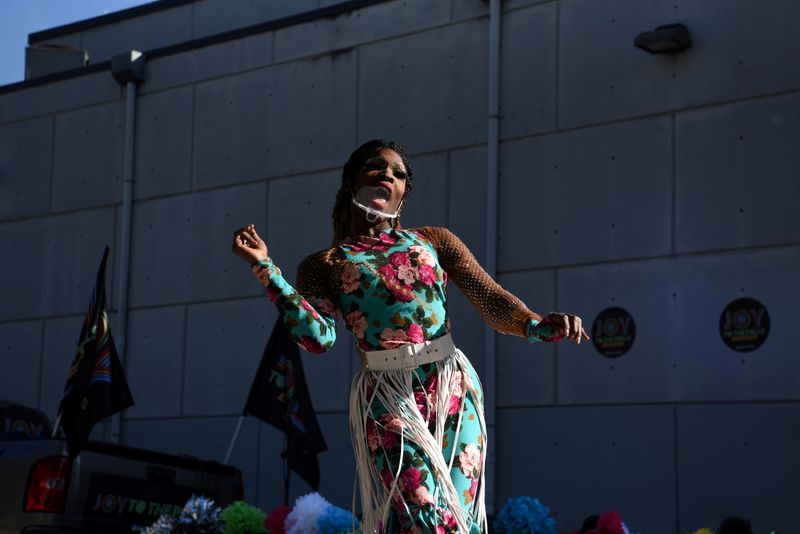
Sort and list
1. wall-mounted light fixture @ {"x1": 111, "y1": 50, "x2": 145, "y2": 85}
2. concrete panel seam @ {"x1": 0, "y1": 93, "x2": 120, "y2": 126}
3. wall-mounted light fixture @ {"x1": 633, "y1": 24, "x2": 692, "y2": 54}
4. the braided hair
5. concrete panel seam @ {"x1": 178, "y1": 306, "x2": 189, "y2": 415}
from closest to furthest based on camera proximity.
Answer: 1. the braided hair
2. wall-mounted light fixture @ {"x1": 633, "y1": 24, "x2": 692, "y2": 54}
3. concrete panel seam @ {"x1": 178, "y1": 306, "x2": 189, "y2": 415}
4. wall-mounted light fixture @ {"x1": 111, "y1": 50, "x2": 145, "y2": 85}
5. concrete panel seam @ {"x1": 0, "y1": 93, "x2": 120, "y2": 126}

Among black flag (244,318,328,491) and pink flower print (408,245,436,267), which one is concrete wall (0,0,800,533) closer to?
black flag (244,318,328,491)

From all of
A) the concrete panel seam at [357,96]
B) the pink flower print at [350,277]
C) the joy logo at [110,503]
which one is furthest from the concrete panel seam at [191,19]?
the pink flower print at [350,277]

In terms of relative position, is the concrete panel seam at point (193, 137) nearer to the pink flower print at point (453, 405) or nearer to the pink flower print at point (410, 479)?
the pink flower print at point (453, 405)

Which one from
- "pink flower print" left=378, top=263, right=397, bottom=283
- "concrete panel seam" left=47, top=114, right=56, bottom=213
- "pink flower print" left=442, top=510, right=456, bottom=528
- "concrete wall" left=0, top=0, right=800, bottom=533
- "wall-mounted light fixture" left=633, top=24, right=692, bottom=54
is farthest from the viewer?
"concrete panel seam" left=47, top=114, right=56, bottom=213

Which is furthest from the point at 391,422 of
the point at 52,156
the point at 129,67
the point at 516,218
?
the point at 52,156

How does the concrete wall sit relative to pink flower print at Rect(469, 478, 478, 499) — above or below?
above

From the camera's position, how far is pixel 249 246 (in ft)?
13.9

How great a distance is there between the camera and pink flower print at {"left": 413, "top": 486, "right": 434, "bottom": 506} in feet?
13.8

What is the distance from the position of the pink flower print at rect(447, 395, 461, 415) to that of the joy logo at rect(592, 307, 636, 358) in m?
5.20

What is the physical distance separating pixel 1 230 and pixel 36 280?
0.81m

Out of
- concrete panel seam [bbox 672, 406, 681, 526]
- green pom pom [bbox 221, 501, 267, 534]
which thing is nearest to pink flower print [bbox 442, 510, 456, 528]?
green pom pom [bbox 221, 501, 267, 534]

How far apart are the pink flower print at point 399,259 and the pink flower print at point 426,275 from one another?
0.16 feet

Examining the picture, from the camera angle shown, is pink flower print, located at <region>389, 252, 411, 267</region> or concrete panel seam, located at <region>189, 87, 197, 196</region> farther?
concrete panel seam, located at <region>189, 87, 197, 196</region>

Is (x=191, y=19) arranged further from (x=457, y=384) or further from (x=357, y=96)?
(x=457, y=384)
